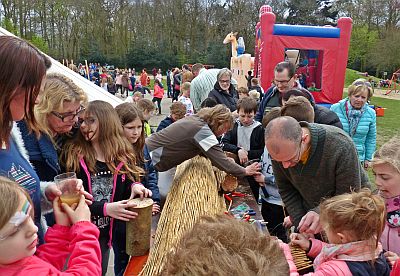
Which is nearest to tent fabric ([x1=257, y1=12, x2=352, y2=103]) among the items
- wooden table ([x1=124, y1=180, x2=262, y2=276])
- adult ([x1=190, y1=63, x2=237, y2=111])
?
adult ([x1=190, y1=63, x2=237, y2=111])

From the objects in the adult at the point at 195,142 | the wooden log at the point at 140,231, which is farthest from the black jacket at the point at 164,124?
the wooden log at the point at 140,231

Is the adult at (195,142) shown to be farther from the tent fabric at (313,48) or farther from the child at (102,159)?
the tent fabric at (313,48)

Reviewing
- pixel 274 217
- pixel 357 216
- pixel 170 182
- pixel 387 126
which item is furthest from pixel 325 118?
pixel 387 126

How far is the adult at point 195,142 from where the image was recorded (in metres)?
3.15

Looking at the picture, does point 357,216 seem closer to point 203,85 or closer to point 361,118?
point 361,118

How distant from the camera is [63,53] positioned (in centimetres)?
3719

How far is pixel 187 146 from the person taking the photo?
10.6 ft

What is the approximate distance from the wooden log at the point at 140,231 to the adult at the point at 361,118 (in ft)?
12.1

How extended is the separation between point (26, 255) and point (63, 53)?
39.1 metres

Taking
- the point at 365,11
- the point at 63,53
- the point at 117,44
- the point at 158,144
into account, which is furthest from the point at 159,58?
the point at 158,144

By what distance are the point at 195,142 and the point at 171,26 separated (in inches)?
1569

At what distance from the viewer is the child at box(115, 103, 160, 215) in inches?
108

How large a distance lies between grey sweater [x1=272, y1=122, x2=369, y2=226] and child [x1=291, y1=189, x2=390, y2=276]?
21.4 inches

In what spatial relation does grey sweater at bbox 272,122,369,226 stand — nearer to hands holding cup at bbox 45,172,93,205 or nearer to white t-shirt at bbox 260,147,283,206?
white t-shirt at bbox 260,147,283,206
